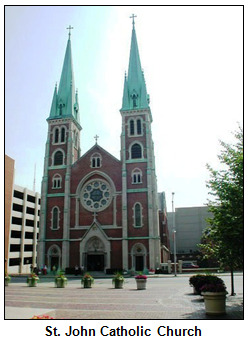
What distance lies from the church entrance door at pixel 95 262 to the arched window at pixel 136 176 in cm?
1138

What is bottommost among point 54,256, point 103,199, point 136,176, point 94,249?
point 54,256

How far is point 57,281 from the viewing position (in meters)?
23.5

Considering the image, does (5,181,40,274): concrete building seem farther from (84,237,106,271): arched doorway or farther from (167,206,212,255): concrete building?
(167,206,212,255): concrete building

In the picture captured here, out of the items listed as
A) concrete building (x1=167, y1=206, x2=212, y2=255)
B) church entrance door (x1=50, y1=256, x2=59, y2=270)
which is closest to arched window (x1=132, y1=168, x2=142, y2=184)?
church entrance door (x1=50, y1=256, x2=59, y2=270)

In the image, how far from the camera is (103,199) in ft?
149

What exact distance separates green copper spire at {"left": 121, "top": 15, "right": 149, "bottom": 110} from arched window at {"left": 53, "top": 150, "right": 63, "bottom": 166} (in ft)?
40.6

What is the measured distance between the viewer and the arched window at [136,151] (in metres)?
46.3

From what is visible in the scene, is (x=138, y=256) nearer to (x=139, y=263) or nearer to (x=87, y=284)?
(x=139, y=263)

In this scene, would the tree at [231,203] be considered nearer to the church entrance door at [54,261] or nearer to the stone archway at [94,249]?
the stone archway at [94,249]

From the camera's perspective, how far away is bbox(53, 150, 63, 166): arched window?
49662 mm

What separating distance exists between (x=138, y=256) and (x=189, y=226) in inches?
1509

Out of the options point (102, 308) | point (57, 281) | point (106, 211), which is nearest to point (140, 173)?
point (106, 211)

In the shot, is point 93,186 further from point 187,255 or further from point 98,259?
point 187,255

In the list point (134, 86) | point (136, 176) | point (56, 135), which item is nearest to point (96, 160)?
point (136, 176)
